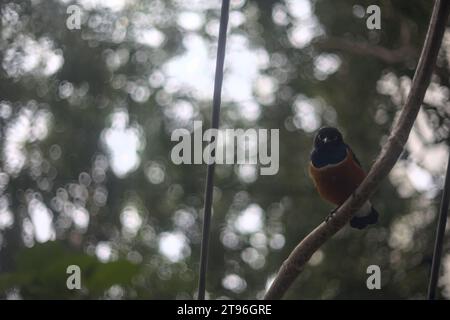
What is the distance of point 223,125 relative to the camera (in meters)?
5.64

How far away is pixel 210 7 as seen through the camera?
17.4 ft

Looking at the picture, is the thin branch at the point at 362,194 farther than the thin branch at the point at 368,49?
No

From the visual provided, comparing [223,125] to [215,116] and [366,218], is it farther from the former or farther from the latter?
[215,116]

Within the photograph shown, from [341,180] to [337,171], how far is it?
0.16 feet

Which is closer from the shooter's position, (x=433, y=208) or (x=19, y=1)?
(x=19, y=1)

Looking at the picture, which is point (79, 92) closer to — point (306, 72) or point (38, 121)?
point (38, 121)

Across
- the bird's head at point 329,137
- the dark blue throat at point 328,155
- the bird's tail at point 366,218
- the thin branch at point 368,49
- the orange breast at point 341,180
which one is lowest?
the bird's tail at point 366,218

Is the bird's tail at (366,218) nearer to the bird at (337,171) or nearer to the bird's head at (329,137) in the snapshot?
the bird at (337,171)

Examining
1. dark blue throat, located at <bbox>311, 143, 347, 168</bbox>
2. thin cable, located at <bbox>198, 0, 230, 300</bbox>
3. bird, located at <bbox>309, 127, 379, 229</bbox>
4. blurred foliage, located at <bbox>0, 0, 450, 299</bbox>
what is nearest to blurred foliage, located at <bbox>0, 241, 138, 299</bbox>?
thin cable, located at <bbox>198, 0, 230, 300</bbox>

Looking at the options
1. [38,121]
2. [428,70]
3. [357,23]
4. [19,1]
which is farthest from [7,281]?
[357,23]

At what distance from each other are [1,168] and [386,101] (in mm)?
2959

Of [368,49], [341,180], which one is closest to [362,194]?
[341,180]

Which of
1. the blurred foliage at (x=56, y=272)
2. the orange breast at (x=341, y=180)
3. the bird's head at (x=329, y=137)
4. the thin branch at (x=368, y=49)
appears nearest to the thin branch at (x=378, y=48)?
the thin branch at (x=368, y=49)

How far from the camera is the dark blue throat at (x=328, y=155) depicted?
291 centimetres
